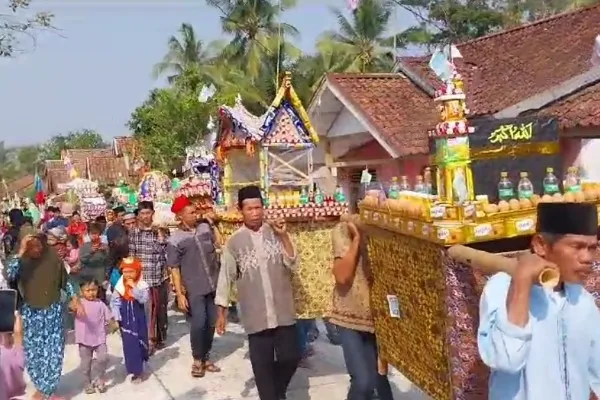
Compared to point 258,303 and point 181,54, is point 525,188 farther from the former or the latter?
point 181,54

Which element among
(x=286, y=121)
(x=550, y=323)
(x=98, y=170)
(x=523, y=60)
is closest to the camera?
(x=550, y=323)

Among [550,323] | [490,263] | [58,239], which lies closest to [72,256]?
[58,239]

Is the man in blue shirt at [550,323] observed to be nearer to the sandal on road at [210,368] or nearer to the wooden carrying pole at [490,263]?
the wooden carrying pole at [490,263]

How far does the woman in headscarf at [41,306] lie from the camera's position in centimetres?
654

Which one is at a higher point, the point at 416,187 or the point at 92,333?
the point at 416,187

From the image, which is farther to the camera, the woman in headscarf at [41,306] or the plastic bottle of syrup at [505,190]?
the woman in headscarf at [41,306]

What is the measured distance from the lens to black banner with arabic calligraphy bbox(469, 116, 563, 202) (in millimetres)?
3844

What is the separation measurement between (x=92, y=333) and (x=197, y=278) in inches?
41.9

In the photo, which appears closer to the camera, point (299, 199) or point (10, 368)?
point (10, 368)

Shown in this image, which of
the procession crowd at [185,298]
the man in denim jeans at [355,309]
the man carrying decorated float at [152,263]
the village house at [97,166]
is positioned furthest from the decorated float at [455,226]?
the village house at [97,166]

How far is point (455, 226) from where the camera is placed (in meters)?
3.37

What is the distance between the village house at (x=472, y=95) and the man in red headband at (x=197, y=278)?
4.98 m

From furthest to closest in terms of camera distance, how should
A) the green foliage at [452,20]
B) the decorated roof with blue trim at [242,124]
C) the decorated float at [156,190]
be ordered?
1. the green foliage at [452,20]
2. the decorated float at [156,190]
3. the decorated roof with blue trim at [242,124]

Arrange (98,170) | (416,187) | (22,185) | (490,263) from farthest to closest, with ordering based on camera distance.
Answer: (22,185)
(98,170)
(416,187)
(490,263)
